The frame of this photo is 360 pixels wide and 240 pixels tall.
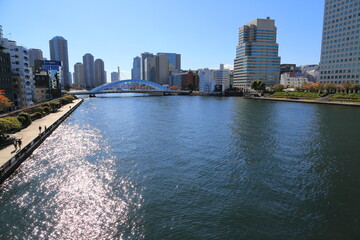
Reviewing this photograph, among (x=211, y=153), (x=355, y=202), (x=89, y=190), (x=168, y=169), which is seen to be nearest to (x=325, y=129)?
(x=211, y=153)

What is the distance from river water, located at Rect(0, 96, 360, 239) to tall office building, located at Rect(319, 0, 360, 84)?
114 metres

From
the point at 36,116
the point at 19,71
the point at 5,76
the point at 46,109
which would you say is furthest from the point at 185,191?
the point at 19,71

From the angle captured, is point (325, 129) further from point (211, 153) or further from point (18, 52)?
point (18, 52)

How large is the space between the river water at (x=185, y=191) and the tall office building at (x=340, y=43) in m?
114

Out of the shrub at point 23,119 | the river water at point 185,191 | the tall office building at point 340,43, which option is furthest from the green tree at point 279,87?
the shrub at point 23,119

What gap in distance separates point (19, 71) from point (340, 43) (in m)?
156

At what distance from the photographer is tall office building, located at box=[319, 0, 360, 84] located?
123375 millimetres

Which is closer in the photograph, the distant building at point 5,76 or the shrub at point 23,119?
the shrub at point 23,119

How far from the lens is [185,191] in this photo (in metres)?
20.9

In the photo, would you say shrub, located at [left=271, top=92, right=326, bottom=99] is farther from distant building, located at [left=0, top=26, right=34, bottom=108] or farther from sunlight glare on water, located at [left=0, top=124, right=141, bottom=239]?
distant building, located at [left=0, top=26, right=34, bottom=108]

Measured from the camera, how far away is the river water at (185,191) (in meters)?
15.8

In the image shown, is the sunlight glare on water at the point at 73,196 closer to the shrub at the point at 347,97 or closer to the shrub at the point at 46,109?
the shrub at the point at 46,109

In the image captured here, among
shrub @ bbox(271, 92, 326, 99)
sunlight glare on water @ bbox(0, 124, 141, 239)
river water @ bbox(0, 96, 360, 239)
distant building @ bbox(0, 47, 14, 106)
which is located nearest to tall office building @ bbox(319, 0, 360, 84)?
shrub @ bbox(271, 92, 326, 99)

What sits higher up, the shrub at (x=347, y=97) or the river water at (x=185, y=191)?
the shrub at (x=347, y=97)
